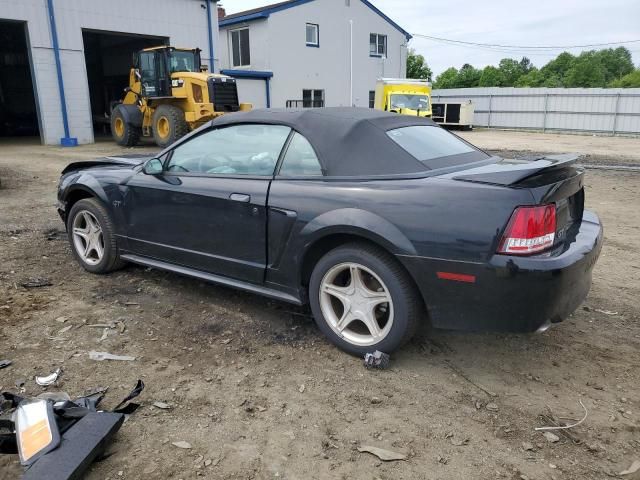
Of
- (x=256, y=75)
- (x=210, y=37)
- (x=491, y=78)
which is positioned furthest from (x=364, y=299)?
(x=491, y=78)

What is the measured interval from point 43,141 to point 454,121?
72.9 ft

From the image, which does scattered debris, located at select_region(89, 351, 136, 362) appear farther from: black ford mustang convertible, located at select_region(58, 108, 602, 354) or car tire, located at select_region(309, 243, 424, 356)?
car tire, located at select_region(309, 243, 424, 356)

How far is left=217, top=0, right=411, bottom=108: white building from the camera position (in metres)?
25.6

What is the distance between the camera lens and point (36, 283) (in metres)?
4.64

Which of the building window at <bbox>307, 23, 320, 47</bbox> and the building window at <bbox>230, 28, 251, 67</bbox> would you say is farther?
the building window at <bbox>307, 23, 320, 47</bbox>

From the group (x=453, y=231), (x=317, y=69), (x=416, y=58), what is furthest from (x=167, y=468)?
(x=416, y=58)

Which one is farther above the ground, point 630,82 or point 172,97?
point 630,82

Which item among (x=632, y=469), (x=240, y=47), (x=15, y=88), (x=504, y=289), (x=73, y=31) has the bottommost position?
(x=632, y=469)

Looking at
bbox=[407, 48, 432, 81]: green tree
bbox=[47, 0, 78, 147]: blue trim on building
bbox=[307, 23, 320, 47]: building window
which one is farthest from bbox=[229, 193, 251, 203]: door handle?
bbox=[407, 48, 432, 81]: green tree

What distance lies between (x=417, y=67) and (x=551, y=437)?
5453cm

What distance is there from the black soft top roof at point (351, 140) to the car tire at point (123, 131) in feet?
49.8

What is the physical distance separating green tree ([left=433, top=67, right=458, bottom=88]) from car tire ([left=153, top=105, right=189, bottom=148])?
49.0m

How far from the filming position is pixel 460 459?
2438 mm

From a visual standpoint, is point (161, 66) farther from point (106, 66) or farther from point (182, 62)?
point (106, 66)
